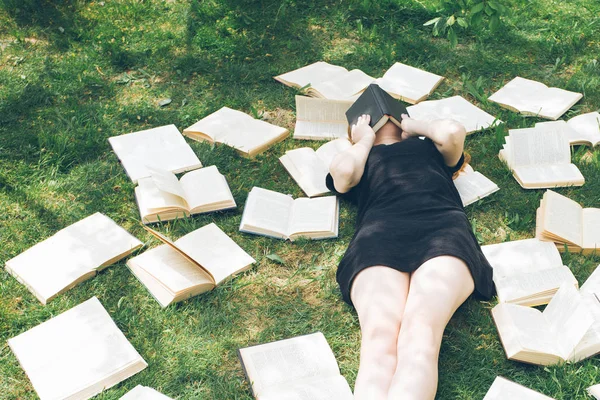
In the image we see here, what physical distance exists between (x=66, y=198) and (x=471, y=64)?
3.70 meters

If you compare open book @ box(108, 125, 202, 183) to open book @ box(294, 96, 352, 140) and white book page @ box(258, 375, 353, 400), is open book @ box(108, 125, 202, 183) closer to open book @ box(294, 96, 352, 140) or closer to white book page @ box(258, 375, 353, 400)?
open book @ box(294, 96, 352, 140)

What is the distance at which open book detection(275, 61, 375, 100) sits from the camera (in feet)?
17.1

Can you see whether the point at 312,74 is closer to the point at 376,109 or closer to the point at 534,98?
the point at 376,109

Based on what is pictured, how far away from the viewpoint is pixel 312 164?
451cm

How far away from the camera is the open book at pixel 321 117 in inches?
193

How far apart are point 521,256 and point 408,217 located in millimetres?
773

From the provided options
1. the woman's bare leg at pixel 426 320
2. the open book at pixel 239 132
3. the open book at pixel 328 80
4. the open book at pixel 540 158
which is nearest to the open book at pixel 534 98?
the open book at pixel 540 158

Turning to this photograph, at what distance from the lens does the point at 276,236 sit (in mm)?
3961

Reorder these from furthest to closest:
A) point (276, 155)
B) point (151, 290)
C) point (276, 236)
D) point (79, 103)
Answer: point (79, 103) < point (276, 155) < point (276, 236) < point (151, 290)

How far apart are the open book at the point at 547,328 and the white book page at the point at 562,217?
559 millimetres

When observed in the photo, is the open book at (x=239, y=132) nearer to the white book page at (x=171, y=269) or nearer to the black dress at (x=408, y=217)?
the black dress at (x=408, y=217)

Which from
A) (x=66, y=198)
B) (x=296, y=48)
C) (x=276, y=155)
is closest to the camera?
(x=66, y=198)

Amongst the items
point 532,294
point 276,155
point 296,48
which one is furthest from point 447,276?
point 296,48

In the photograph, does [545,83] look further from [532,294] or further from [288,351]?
[288,351]
